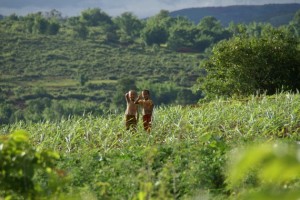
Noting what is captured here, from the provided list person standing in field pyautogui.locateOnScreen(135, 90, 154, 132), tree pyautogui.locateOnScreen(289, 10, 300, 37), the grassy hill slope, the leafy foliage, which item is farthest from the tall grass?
tree pyautogui.locateOnScreen(289, 10, 300, 37)

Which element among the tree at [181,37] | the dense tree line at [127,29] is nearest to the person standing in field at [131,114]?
the dense tree line at [127,29]

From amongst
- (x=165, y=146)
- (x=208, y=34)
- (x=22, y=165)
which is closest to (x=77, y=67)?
(x=208, y=34)

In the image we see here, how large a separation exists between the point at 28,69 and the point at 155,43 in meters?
46.6

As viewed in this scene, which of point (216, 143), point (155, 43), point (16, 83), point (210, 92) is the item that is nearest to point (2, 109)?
point (16, 83)

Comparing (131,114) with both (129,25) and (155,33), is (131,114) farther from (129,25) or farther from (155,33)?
(129,25)

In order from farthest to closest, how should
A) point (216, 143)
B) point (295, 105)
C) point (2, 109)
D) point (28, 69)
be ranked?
point (28, 69), point (2, 109), point (295, 105), point (216, 143)

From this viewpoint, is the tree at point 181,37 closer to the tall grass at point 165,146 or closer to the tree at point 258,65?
the tree at point 258,65

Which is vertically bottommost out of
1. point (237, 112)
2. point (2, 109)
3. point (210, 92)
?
point (2, 109)

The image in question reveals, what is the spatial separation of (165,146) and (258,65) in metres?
20.8

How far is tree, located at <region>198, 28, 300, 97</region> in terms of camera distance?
3022 cm

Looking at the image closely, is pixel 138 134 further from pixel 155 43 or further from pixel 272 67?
pixel 155 43

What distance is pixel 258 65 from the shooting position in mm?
30203

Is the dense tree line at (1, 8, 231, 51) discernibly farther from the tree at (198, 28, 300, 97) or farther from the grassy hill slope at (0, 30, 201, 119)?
the tree at (198, 28, 300, 97)

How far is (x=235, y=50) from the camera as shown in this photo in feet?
101
